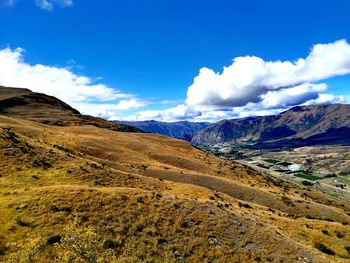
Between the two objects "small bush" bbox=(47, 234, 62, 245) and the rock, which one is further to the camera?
the rock

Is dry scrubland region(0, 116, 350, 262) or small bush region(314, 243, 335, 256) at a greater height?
dry scrubland region(0, 116, 350, 262)

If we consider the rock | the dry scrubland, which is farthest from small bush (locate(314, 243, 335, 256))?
the rock

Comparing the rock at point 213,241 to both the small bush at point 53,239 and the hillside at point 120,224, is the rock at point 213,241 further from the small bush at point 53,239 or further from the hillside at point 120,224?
the small bush at point 53,239

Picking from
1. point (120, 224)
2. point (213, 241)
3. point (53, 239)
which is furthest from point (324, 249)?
point (53, 239)

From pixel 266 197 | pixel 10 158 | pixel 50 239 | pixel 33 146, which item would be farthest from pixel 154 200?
pixel 266 197

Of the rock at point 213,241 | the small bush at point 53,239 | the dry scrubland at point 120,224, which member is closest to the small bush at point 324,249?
the dry scrubland at point 120,224

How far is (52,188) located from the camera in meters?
48.2

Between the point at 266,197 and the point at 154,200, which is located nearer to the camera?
the point at 154,200

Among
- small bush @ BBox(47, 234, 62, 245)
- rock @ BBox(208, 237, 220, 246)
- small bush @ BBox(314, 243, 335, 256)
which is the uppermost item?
small bush @ BBox(47, 234, 62, 245)

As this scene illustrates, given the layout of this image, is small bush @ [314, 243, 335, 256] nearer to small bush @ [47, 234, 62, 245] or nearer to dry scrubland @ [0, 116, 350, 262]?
dry scrubland @ [0, 116, 350, 262]

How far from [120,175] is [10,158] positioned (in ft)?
63.9

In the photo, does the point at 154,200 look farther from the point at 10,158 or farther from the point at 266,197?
the point at 266,197

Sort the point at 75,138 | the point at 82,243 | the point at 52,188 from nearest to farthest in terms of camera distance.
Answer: the point at 82,243 < the point at 52,188 < the point at 75,138

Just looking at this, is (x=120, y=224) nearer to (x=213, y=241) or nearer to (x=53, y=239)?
(x=53, y=239)
